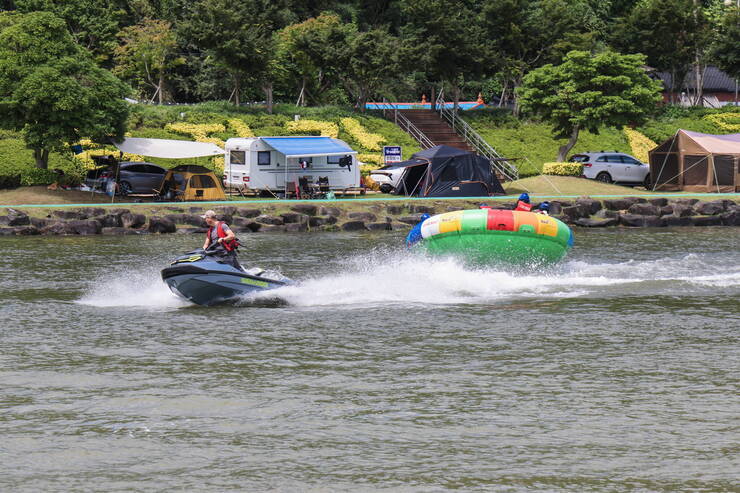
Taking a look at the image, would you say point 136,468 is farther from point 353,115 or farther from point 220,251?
point 353,115

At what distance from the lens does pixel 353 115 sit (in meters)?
59.4

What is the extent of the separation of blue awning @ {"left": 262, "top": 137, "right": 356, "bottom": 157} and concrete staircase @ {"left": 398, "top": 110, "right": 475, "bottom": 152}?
1415 centimetres

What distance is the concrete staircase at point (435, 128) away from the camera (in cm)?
5869

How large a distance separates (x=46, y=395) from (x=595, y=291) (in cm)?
1275

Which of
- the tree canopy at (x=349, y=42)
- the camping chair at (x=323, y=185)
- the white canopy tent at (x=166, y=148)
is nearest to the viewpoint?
the white canopy tent at (x=166, y=148)

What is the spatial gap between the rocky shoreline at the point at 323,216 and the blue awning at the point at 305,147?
11.2 feet

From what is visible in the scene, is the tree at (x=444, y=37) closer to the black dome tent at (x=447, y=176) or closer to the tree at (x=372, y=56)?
the tree at (x=372, y=56)

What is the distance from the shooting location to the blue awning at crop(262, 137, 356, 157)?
1721 inches

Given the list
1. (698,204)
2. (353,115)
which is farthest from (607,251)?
(353,115)

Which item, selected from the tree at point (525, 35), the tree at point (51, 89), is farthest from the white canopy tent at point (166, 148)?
the tree at point (525, 35)

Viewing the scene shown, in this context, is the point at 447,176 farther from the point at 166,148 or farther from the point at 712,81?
the point at 712,81

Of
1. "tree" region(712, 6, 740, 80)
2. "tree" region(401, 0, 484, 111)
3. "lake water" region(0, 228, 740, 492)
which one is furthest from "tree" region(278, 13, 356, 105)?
"lake water" region(0, 228, 740, 492)

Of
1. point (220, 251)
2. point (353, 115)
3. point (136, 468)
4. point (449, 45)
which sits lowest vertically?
point (136, 468)

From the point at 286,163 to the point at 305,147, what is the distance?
4.64 ft
